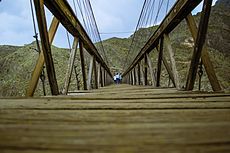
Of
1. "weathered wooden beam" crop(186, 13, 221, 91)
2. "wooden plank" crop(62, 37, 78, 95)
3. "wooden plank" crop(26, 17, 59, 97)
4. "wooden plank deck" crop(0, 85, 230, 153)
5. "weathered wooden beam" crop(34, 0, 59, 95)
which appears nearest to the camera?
"wooden plank deck" crop(0, 85, 230, 153)

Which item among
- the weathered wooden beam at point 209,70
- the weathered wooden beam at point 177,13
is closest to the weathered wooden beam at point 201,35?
the weathered wooden beam at point 209,70

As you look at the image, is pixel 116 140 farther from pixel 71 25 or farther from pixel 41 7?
pixel 71 25

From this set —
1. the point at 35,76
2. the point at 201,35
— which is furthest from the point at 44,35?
the point at 201,35

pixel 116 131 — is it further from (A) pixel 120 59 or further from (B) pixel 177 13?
(A) pixel 120 59

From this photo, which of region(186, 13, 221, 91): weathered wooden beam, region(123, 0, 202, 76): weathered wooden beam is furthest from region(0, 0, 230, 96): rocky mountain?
region(186, 13, 221, 91): weathered wooden beam

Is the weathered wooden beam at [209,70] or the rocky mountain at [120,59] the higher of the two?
the rocky mountain at [120,59]

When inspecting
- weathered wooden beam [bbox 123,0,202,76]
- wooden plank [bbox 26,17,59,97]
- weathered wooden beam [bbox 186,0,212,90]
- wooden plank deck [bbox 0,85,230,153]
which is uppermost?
weathered wooden beam [bbox 123,0,202,76]

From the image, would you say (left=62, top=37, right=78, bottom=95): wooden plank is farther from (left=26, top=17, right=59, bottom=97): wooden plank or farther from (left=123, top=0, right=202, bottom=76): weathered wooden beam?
(left=123, top=0, right=202, bottom=76): weathered wooden beam

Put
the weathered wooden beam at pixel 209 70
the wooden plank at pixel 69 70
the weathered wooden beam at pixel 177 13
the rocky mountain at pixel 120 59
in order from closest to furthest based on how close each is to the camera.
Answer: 1. the weathered wooden beam at pixel 209 70
2. the weathered wooden beam at pixel 177 13
3. the wooden plank at pixel 69 70
4. the rocky mountain at pixel 120 59

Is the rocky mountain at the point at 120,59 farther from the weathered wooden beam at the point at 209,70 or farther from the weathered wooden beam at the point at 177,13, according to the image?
the weathered wooden beam at the point at 209,70

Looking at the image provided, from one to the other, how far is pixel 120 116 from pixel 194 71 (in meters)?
1.71

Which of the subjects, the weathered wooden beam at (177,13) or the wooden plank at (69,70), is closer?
the weathered wooden beam at (177,13)

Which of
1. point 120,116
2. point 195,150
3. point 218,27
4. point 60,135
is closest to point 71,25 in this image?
point 120,116

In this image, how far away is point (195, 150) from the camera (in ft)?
2.86
